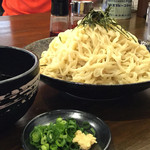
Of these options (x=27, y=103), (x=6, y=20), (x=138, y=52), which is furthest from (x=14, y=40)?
(x=27, y=103)

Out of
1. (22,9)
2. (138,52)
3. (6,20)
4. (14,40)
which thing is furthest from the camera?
(22,9)

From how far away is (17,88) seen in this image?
2.19 feet

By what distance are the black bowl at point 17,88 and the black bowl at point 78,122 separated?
59 millimetres

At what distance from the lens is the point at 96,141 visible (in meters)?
0.73

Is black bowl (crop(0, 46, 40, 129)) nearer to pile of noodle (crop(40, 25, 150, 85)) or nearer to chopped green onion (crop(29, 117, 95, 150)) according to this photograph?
chopped green onion (crop(29, 117, 95, 150))

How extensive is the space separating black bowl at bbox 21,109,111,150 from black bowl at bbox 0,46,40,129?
0.19 ft

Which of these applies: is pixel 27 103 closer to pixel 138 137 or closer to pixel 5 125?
pixel 5 125

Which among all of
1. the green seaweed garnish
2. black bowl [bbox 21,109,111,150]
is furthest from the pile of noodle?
black bowl [bbox 21,109,111,150]

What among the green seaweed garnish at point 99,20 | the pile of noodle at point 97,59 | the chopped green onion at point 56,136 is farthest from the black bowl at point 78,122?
the green seaweed garnish at point 99,20

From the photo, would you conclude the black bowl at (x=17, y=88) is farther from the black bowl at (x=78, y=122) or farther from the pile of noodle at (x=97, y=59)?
the pile of noodle at (x=97, y=59)

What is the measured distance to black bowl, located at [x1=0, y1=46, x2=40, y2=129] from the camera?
2.14ft

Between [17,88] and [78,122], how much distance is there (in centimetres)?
26

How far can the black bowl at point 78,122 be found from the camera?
706 millimetres

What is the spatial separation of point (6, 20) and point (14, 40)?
651 mm
